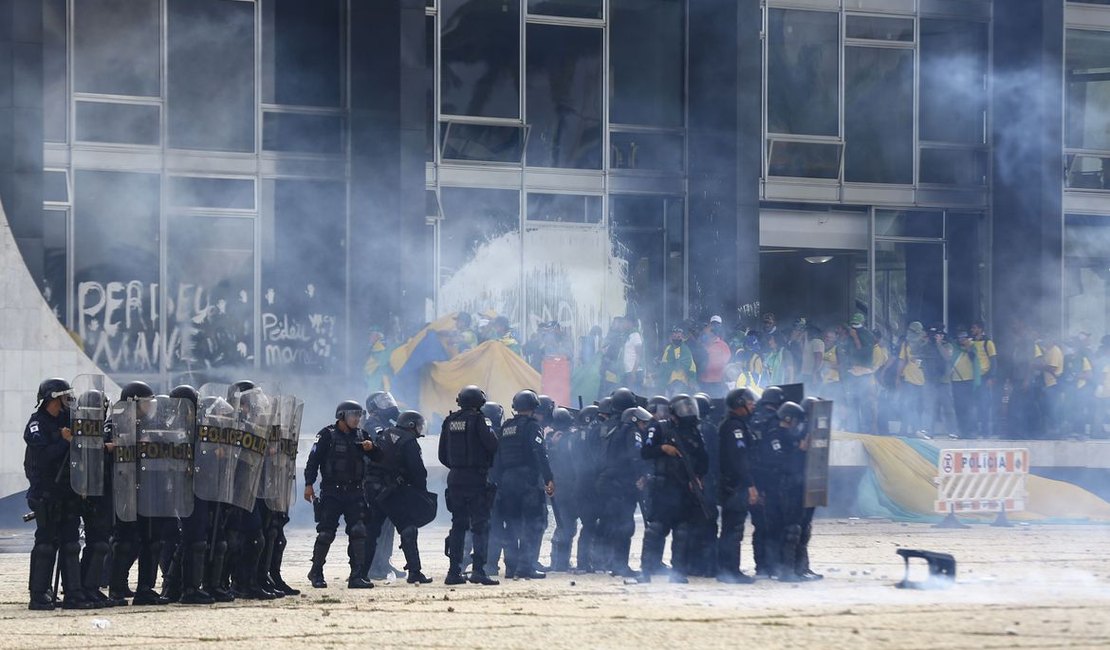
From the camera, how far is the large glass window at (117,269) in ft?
78.5

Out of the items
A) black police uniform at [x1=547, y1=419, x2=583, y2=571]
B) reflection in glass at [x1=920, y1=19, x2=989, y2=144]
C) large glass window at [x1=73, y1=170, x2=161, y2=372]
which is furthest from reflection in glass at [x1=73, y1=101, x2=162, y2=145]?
reflection in glass at [x1=920, y1=19, x2=989, y2=144]

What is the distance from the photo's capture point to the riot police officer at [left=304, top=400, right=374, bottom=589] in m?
14.6

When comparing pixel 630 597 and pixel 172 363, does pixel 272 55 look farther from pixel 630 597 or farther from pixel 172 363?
pixel 630 597

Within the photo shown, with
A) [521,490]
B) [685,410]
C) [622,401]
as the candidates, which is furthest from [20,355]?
[685,410]

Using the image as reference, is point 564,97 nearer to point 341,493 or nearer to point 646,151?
point 646,151

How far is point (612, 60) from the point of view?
27156mm

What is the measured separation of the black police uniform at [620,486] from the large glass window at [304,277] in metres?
9.43

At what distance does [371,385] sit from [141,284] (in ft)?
14.9

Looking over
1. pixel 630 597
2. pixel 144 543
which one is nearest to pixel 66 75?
pixel 144 543

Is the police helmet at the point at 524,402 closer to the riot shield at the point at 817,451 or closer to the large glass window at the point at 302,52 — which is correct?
the riot shield at the point at 817,451

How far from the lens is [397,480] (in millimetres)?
14984

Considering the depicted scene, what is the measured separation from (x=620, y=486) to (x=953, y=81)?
50.5 ft

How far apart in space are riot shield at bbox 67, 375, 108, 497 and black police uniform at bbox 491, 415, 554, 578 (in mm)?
3771

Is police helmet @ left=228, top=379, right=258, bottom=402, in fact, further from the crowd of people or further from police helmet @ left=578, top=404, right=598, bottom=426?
police helmet @ left=578, top=404, right=598, bottom=426
